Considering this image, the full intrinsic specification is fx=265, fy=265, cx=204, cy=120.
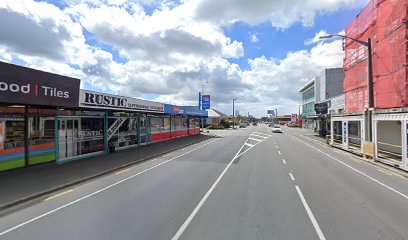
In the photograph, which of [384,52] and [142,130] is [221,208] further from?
[142,130]

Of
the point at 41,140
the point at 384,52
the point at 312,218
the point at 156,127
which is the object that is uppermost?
the point at 384,52

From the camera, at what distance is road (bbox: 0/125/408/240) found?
586 cm

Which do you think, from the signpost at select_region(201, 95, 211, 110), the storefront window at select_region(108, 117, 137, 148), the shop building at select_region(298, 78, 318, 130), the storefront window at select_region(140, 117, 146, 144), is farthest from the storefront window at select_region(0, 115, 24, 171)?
the shop building at select_region(298, 78, 318, 130)

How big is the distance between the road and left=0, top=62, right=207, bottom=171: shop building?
16.0 ft

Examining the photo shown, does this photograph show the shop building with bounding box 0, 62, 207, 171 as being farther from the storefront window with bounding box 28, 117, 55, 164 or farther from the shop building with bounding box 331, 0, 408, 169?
the shop building with bounding box 331, 0, 408, 169

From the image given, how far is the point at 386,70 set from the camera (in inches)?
736

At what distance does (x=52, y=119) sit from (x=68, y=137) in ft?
5.36

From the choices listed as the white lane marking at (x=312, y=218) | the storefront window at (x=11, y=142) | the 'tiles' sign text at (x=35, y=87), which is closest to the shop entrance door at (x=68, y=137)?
the 'tiles' sign text at (x=35, y=87)

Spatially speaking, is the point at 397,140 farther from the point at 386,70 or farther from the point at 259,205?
the point at 259,205

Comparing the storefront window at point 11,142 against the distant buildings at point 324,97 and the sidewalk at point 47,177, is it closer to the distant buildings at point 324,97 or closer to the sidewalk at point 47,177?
the sidewalk at point 47,177

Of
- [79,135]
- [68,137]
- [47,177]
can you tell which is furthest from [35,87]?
[79,135]

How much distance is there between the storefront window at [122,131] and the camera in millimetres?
20620

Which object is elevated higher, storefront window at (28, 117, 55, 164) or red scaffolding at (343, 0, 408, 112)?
red scaffolding at (343, 0, 408, 112)

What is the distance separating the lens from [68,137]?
1600 centimetres
